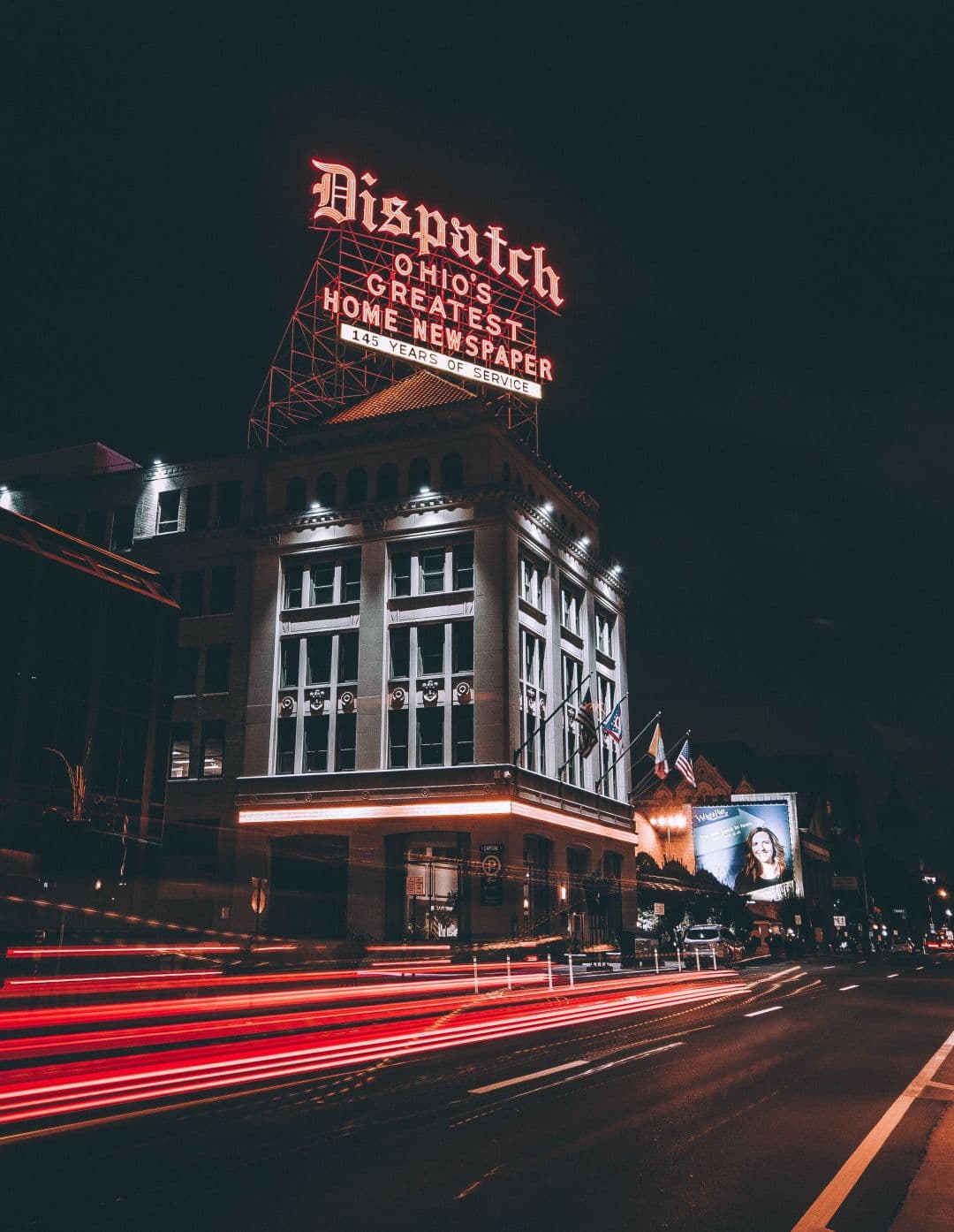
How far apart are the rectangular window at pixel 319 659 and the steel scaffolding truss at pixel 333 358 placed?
433 inches

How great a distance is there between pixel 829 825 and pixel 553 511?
84138 mm

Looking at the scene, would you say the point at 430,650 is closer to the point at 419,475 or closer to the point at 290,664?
the point at 290,664

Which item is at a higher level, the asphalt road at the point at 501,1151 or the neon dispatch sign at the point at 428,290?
the neon dispatch sign at the point at 428,290

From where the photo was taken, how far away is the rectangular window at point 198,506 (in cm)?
5578

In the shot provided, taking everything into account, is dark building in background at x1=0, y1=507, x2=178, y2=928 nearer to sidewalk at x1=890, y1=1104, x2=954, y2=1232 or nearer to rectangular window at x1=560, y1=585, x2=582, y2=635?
rectangular window at x1=560, y1=585, x2=582, y2=635

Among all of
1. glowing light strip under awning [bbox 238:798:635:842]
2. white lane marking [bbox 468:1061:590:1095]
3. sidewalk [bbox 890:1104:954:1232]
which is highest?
glowing light strip under awning [bbox 238:798:635:842]

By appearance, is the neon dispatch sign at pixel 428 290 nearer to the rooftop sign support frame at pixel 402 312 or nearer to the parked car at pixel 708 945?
the rooftop sign support frame at pixel 402 312

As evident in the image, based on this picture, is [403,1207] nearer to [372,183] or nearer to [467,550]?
[467,550]

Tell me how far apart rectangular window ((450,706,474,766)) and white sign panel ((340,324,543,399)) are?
16830 mm

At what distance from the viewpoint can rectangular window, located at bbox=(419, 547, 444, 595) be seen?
49.8 meters

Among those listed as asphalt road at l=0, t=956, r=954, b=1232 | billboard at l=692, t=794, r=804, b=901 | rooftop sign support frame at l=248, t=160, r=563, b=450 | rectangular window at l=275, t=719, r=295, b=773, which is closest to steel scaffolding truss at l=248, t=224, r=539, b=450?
rooftop sign support frame at l=248, t=160, r=563, b=450

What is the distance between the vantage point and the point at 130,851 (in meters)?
38.4

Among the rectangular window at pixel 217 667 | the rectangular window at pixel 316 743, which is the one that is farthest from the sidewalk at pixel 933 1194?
the rectangular window at pixel 217 667

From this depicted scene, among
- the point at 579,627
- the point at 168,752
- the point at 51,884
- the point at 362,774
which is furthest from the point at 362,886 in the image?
the point at 579,627
